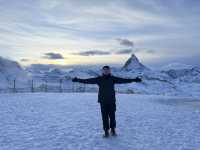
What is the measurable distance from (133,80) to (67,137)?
3.04m

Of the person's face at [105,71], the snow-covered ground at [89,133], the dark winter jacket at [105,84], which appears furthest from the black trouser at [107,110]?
the person's face at [105,71]

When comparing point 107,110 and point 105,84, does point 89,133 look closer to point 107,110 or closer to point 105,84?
point 107,110

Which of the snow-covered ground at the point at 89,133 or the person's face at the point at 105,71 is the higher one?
the person's face at the point at 105,71

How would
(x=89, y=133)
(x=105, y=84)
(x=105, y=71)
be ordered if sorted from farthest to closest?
(x=89, y=133) < (x=105, y=84) < (x=105, y=71)

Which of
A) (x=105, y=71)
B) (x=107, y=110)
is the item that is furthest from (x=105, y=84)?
(x=107, y=110)

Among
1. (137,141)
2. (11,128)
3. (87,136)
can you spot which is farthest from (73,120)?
(137,141)

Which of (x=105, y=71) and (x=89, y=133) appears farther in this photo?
(x=89, y=133)

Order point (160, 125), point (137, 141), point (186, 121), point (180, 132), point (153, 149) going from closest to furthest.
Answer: point (153, 149) → point (137, 141) → point (180, 132) → point (160, 125) → point (186, 121)

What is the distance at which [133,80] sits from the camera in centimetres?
1473

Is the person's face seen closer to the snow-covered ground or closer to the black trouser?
the black trouser

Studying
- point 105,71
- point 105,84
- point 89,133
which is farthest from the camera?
point 89,133

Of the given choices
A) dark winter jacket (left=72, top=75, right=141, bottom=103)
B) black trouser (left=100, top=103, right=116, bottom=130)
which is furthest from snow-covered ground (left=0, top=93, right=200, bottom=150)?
dark winter jacket (left=72, top=75, right=141, bottom=103)

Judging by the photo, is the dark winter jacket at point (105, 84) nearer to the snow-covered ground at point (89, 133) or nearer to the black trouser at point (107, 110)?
the black trouser at point (107, 110)

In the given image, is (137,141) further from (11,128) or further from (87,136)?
(11,128)
